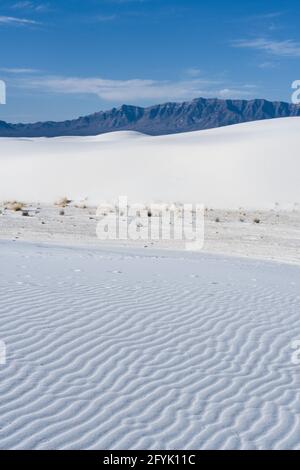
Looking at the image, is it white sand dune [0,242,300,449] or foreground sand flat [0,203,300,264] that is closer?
white sand dune [0,242,300,449]

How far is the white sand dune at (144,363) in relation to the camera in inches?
193

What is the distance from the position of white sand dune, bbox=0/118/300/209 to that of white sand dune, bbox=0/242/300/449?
21.7 meters

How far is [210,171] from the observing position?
37531mm

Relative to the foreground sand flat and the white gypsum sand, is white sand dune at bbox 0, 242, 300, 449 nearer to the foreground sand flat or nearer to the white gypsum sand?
the white gypsum sand

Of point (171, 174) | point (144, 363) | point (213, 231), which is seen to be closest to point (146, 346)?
point (144, 363)

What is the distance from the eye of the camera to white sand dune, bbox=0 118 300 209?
33375 mm

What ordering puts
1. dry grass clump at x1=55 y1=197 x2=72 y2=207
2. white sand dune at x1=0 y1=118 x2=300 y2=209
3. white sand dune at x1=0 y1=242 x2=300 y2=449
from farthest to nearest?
1. white sand dune at x1=0 y1=118 x2=300 y2=209
2. dry grass clump at x1=55 y1=197 x2=72 y2=207
3. white sand dune at x1=0 y1=242 x2=300 y2=449

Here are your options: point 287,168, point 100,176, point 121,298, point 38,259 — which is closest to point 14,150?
point 100,176

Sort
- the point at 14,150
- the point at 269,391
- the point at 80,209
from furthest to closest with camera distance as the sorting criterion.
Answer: the point at 14,150 → the point at 80,209 → the point at 269,391

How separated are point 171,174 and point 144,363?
1237 inches

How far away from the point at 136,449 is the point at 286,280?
864cm

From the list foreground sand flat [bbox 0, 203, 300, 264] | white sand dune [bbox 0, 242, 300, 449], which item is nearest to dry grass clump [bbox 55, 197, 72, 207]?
foreground sand flat [bbox 0, 203, 300, 264]
